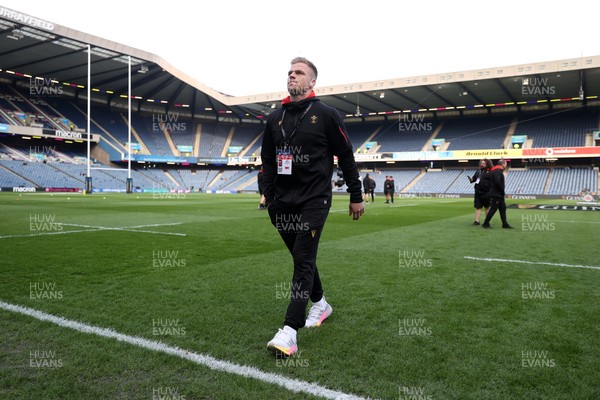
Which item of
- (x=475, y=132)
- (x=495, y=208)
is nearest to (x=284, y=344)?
(x=495, y=208)

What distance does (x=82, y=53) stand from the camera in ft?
131

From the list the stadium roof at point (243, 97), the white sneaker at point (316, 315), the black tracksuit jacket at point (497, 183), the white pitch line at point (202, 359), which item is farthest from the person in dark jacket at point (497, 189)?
the stadium roof at point (243, 97)

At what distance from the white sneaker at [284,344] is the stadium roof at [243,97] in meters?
37.7

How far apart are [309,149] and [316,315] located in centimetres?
136

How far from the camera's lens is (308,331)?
3.19m

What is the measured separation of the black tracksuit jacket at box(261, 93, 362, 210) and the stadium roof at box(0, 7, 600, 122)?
3686cm

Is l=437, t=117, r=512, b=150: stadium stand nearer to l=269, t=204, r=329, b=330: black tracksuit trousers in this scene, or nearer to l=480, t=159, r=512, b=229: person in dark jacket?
l=480, t=159, r=512, b=229: person in dark jacket

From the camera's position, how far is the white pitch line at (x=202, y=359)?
221 centimetres

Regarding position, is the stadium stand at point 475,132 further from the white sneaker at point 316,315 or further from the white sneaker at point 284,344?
the white sneaker at point 284,344

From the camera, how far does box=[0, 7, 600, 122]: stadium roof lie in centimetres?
3538

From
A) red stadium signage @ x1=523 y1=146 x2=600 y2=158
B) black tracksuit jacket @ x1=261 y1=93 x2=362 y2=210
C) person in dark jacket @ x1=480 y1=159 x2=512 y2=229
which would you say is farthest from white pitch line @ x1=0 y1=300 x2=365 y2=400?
red stadium signage @ x1=523 y1=146 x2=600 y2=158

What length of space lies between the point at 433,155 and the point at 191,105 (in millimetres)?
36559

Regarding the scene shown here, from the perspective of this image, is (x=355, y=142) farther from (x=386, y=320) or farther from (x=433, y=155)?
(x=386, y=320)

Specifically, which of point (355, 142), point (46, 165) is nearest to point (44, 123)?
point (46, 165)
